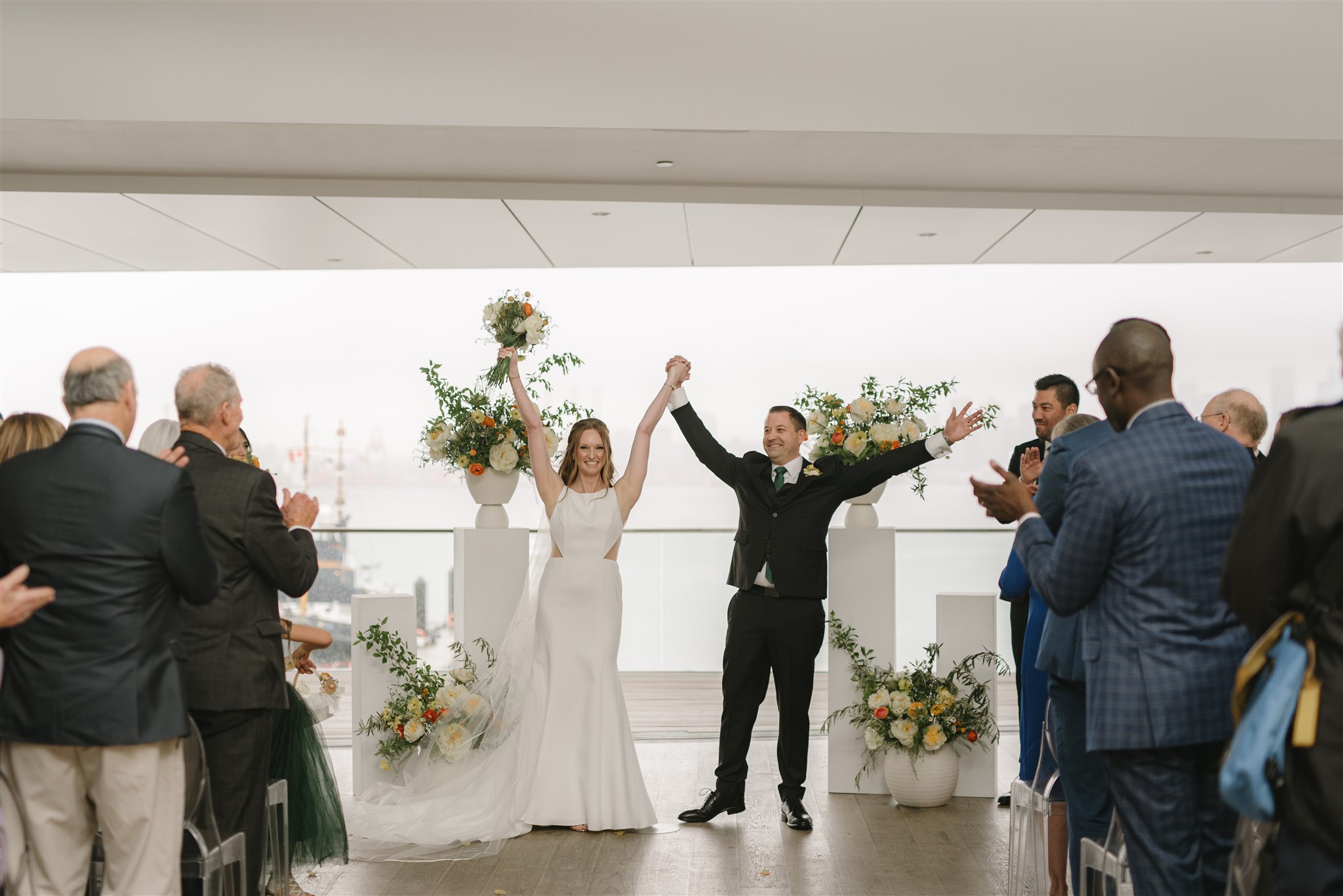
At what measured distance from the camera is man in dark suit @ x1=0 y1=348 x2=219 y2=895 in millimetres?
2727

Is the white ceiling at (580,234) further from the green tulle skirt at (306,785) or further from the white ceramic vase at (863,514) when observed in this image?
the green tulle skirt at (306,785)

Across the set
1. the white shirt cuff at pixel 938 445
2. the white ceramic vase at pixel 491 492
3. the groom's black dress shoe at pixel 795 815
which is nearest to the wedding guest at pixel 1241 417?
the white shirt cuff at pixel 938 445

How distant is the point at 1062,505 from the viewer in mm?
3229

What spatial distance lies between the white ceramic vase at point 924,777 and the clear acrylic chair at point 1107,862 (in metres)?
2.06

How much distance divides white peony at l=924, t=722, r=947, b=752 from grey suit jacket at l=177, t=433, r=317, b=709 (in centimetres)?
302

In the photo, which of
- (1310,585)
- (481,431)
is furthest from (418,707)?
(1310,585)

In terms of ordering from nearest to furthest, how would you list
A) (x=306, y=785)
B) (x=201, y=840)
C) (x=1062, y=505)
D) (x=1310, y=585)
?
(x=1310, y=585) → (x=201, y=840) → (x=1062, y=505) → (x=306, y=785)

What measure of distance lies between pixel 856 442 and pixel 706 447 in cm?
74

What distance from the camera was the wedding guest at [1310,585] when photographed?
80.3 inches

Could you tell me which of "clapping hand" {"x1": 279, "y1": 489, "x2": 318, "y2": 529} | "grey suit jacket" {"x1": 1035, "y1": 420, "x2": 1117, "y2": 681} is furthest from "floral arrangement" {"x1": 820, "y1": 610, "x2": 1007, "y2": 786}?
"clapping hand" {"x1": 279, "y1": 489, "x2": 318, "y2": 529}

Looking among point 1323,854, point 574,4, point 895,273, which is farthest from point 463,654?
point 895,273

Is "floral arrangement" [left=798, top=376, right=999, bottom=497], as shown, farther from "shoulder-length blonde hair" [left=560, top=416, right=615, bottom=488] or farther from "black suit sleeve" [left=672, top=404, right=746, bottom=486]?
"shoulder-length blonde hair" [left=560, top=416, right=615, bottom=488]

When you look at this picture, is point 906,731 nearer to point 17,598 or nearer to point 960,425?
point 960,425

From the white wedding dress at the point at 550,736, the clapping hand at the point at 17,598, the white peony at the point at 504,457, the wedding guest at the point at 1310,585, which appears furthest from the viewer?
the white peony at the point at 504,457
